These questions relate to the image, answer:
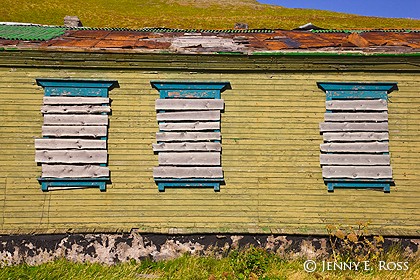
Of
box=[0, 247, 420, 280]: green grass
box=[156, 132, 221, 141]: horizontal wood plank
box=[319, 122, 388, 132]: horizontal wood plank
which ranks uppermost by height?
box=[319, 122, 388, 132]: horizontal wood plank

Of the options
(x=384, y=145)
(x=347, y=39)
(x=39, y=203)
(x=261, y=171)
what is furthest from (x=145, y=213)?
(x=347, y=39)

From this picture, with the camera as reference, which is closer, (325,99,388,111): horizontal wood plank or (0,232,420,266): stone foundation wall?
(0,232,420,266): stone foundation wall

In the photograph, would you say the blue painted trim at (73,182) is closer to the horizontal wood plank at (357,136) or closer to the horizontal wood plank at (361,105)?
the horizontal wood plank at (357,136)

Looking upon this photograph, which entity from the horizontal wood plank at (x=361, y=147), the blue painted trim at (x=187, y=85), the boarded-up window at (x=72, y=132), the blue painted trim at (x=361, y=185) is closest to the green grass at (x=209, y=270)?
the blue painted trim at (x=361, y=185)

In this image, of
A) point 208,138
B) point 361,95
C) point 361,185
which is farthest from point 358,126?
point 208,138

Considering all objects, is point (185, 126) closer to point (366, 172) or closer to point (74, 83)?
point (74, 83)

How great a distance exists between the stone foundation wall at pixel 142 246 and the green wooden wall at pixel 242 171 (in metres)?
0.18

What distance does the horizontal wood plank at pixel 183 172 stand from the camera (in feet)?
21.1


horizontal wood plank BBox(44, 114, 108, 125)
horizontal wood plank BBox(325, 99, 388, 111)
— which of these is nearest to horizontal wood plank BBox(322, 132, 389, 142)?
horizontal wood plank BBox(325, 99, 388, 111)

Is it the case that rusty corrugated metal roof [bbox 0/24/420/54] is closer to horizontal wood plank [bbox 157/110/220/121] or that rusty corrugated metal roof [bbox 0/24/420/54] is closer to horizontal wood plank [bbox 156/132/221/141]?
horizontal wood plank [bbox 157/110/220/121]

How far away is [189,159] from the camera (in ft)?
21.1

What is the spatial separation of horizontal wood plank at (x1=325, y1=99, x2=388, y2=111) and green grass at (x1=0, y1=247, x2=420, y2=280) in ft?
9.32

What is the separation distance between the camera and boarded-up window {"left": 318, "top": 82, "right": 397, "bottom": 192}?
643cm

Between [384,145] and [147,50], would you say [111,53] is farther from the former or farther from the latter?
[384,145]
